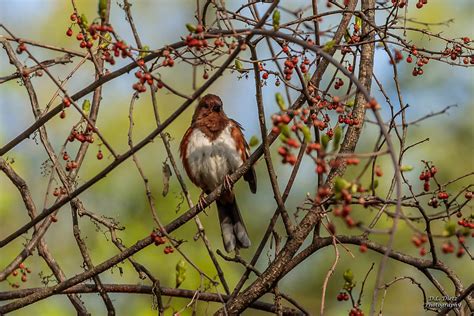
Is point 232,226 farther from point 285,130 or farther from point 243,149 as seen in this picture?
point 285,130

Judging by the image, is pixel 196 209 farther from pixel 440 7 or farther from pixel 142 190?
pixel 440 7

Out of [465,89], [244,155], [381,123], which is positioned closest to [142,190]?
[244,155]

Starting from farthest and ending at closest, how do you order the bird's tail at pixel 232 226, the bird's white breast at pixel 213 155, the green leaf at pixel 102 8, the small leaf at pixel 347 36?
1. the bird's tail at pixel 232 226
2. the bird's white breast at pixel 213 155
3. the small leaf at pixel 347 36
4. the green leaf at pixel 102 8

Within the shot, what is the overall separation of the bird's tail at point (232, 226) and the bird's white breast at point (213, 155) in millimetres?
283

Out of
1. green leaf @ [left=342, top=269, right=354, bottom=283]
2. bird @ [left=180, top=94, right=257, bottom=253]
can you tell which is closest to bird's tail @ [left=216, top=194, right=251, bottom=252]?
bird @ [left=180, top=94, right=257, bottom=253]

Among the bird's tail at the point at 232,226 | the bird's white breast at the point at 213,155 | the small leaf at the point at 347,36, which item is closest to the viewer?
the small leaf at the point at 347,36

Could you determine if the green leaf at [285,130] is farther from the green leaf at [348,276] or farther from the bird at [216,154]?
the bird at [216,154]

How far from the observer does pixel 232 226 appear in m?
5.12

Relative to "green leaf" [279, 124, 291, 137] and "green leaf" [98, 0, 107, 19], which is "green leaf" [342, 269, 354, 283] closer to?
"green leaf" [279, 124, 291, 137]

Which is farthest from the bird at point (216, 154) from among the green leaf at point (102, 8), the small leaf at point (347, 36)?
the green leaf at point (102, 8)

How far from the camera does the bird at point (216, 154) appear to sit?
15.9ft

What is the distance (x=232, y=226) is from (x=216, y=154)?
547mm

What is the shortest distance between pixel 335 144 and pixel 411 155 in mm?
5515

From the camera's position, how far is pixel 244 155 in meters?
4.91
